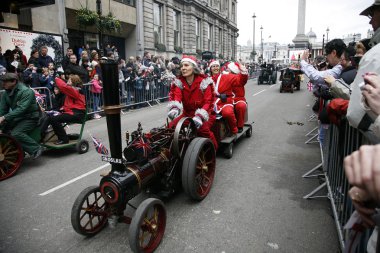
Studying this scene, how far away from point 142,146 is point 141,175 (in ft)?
1.04

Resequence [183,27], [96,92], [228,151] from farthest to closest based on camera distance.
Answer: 1. [183,27]
2. [96,92]
3. [228,151]

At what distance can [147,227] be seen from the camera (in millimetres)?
2834

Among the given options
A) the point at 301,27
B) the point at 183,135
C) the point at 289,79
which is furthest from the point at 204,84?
the point at 301,27

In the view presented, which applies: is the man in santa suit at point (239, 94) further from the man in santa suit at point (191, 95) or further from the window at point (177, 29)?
the window at point (177, 29)

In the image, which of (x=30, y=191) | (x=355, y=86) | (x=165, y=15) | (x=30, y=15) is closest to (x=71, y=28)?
(x=30, y=15)

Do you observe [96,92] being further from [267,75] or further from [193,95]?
[267,75]

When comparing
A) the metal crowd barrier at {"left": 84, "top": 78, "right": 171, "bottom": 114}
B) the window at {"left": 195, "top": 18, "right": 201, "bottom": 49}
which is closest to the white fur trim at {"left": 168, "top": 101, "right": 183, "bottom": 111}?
the metal crowd barrier at {"left": 84, "top": 78, "right": 171, "bottom": 114}

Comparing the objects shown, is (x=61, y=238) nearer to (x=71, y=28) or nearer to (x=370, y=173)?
(x=370, y=173)

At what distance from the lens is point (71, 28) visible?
53.5ft

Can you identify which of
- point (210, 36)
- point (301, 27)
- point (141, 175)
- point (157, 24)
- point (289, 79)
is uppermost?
point (301, 27)

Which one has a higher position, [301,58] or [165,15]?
[165,15]

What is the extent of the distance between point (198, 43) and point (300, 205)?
28170 millimetres

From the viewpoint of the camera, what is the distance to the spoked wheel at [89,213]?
2.93m

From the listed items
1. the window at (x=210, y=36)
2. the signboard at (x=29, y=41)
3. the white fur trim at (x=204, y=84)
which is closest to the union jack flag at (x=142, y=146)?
the white fur trim at (x=204, y=84)
